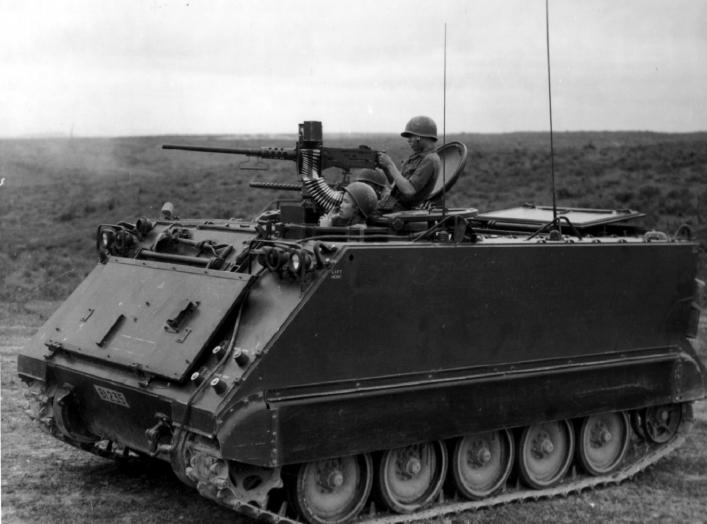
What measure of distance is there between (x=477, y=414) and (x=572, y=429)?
4.47 ft

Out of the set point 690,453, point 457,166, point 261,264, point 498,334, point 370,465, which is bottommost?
point 690,453

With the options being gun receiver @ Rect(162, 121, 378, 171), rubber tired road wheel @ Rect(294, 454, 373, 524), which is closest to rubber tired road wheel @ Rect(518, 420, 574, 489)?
rubber tired road wheel @ Rect(294, 454, 373, 524)

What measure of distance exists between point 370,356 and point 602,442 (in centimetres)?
297


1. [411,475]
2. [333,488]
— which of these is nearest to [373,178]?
[411,475]

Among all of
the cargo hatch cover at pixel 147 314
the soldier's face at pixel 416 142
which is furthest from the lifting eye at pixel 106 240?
Result: the soldier's face at pixel 416 142

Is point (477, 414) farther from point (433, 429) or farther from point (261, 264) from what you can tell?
point (261, 264)

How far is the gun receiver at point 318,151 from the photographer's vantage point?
27.7 ft

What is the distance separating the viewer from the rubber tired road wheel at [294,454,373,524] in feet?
23.2

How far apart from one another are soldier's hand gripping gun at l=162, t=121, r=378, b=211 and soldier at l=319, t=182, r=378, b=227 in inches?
9.1

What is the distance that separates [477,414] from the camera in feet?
25.6

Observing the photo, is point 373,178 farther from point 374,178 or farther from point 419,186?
point 419,186

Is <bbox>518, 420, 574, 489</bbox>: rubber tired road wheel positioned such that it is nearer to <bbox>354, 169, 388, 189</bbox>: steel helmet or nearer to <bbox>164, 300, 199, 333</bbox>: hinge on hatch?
<bbox>354, 169, 388, 189</bbox>: steel helmet

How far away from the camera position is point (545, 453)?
8688 millimetres

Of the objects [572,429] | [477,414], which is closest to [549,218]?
[572,429]
